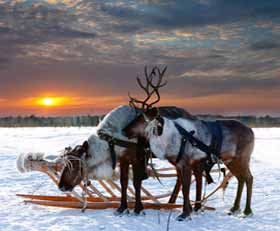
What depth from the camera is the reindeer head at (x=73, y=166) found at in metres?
7.34

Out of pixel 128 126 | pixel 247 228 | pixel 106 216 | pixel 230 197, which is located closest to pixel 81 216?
pixel 106 216

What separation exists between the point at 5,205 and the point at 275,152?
15610 millimetres

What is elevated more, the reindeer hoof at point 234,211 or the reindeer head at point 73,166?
the reindeer head at point 73,166

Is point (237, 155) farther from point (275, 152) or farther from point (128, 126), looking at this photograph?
point (275, 152)

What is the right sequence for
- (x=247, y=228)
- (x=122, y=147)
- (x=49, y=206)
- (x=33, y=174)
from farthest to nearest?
(x=33, y=174) → (x=49, y=206) → (x=122, y=147) → (x=247, y=228)

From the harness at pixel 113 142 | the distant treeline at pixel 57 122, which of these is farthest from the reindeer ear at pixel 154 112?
the distant treeline at pixel 57 122

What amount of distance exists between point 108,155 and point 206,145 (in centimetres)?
181

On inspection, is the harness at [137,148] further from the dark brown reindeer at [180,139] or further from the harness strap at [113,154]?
the dark brown reindeer at [180,139]

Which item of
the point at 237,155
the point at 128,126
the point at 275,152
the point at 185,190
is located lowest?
the point at 275,152

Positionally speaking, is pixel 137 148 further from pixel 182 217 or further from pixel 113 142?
pixel 182 217

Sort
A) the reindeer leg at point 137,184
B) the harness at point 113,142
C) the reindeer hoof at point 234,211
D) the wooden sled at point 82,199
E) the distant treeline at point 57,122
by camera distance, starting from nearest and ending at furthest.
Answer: the harness at point 113,142
the reindeer leg at point 137,184
the reindeer hoof at point 234,211
the wooden sled at point 82,199
the distant treeline at point 57,122

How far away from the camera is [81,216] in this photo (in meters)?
7.40

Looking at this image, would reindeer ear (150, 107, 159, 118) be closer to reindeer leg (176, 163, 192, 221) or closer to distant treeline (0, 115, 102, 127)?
reindeer leg (176, 163, 192, 221)

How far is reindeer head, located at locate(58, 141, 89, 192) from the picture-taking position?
734cm
